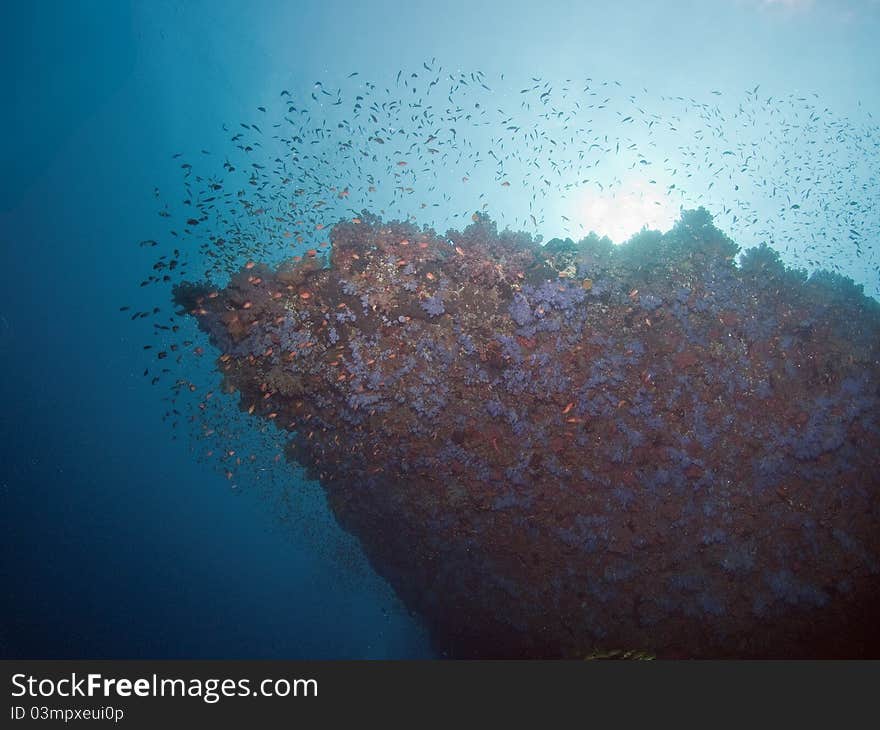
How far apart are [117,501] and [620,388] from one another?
84711 mm

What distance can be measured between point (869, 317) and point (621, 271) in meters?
4.18

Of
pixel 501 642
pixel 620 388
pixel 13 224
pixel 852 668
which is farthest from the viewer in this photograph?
pixel 13 224

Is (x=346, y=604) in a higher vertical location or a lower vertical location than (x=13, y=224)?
lower

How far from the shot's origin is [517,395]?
276 inches

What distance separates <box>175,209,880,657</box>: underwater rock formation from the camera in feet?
21.9

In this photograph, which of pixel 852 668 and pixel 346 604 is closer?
pixel 852 668

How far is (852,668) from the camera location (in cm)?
600

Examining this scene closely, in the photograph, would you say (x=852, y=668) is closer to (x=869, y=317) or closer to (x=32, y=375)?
(x=869, y=317)

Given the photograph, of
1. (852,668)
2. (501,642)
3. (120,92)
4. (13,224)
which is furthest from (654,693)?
(13,224)

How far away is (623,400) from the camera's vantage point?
6863mm

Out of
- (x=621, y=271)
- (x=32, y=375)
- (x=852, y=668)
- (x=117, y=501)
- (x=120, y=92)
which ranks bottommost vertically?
(x=852, y=668)

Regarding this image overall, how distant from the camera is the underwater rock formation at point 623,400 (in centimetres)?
667

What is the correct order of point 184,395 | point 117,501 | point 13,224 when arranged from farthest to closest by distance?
point 184,395, point 117,501, point 13,224

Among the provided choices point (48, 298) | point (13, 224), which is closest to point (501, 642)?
point (13, 224)
